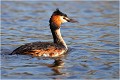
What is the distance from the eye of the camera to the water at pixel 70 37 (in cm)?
1041

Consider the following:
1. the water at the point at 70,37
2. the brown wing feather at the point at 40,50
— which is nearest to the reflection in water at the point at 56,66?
the water at the point at 70,37

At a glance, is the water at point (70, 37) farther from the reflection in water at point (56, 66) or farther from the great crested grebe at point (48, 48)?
the great crested grebe at point (48, 48)

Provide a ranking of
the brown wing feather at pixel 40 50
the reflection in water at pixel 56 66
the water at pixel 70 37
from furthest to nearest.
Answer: the brown wing feather at pixel 40 50 → the reflection in water at pixel 56 66 → the water at pixel 70 37

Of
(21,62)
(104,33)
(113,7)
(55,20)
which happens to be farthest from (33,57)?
(113,7)

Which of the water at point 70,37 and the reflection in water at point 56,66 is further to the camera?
the reflection in water at point 56,66

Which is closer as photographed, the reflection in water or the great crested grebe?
the reflection in water

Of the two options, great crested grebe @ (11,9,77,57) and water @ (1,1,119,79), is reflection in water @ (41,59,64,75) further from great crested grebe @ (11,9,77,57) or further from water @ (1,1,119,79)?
great crested grebe @ (11,9,77,57)

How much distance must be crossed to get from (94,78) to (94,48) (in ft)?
13.0

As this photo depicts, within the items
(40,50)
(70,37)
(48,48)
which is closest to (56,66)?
(40,50)

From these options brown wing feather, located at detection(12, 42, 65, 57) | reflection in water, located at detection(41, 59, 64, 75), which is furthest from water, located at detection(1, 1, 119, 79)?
brown wing feather, located at detection(12, 42, 65, 57)

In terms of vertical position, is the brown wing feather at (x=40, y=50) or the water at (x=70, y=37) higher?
the brown wing feather at (x=40, y=50)

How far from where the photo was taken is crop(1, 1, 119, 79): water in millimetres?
10414

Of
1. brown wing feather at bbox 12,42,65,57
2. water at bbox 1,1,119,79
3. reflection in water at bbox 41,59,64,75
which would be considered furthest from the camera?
brown wing feather at bbox 12,42,65,57

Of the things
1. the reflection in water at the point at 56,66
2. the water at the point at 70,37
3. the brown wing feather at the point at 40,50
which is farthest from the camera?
the brown wing feather at the point at 40,50
